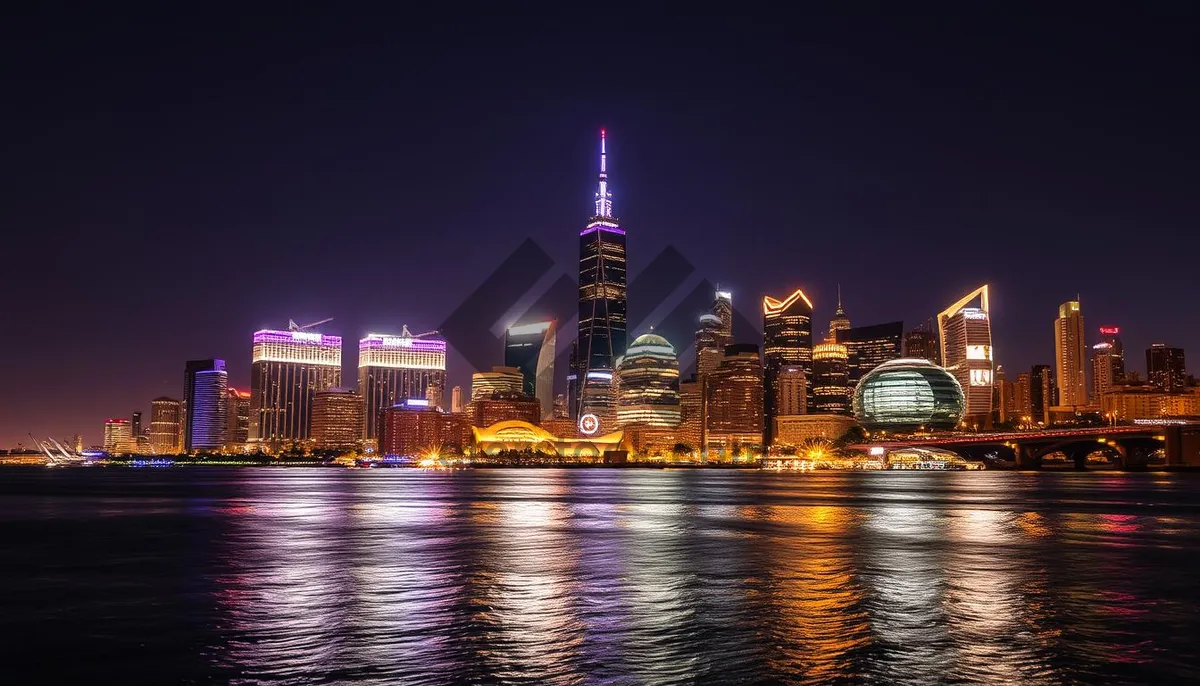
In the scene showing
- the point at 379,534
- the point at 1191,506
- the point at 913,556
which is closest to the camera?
the point at 913,556

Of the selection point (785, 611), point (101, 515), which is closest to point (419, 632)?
point (785, 611)

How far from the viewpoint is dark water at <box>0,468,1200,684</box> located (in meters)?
19.1

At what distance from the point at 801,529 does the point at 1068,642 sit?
32633mm

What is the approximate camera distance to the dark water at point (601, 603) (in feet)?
62.7

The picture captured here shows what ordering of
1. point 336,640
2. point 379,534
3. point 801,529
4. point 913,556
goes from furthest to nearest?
point 801,529, point 379,534, point 913,556, point 336,640

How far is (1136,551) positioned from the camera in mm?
42750

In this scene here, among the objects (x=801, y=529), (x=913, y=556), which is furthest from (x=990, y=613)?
(x=801, y=529)

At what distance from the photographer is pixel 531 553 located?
4019cm

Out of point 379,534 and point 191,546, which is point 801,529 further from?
point 191,546

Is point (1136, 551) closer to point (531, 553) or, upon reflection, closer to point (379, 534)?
point (531, 553)

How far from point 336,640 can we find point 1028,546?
1373 inches

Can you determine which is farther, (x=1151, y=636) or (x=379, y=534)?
(x=379, y=534)

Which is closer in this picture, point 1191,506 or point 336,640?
point 336,640

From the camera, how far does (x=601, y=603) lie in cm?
2670
